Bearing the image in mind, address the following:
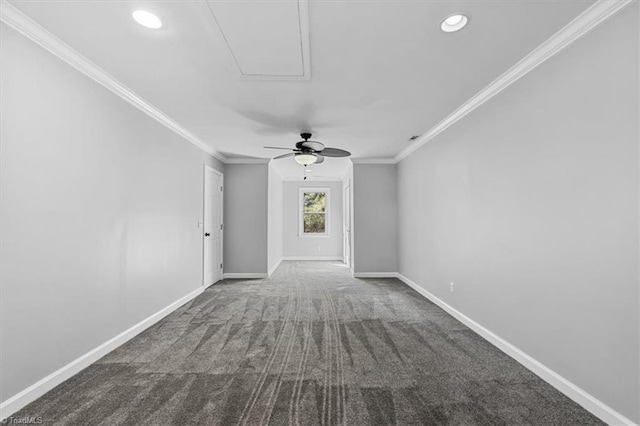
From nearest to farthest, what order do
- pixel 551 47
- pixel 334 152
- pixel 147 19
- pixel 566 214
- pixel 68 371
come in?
pixel 147 19 → pixel 566 214 → pixel 551 47 → pixel 68 371 → pixel 334 152

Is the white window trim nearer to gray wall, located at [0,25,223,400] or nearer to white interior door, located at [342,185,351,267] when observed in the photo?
white interior door, located at [342,185,351,267]

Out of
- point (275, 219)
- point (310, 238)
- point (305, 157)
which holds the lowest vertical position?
point (310, 238)

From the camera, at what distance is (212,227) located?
18.3 feet

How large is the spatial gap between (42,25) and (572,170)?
11.9 feet

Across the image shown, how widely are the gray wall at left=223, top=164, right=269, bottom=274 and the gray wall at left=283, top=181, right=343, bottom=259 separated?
305 cm

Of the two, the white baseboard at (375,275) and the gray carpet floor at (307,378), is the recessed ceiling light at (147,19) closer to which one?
the gray carpet floor at (307,378)

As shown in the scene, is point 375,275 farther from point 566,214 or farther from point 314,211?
point 566,214

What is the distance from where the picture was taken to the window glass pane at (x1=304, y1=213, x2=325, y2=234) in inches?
370

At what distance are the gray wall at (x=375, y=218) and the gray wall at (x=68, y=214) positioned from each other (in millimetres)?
3808

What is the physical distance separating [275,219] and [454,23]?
622 cm

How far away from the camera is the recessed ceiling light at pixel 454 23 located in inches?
76.8

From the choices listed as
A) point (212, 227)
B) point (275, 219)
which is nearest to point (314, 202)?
point (275, 219)

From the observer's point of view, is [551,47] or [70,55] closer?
[551,47]

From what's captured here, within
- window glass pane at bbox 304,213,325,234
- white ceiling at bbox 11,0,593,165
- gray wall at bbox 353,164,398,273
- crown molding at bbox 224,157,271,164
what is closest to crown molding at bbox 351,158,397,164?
gray wall at bbox 353,164,398,273
